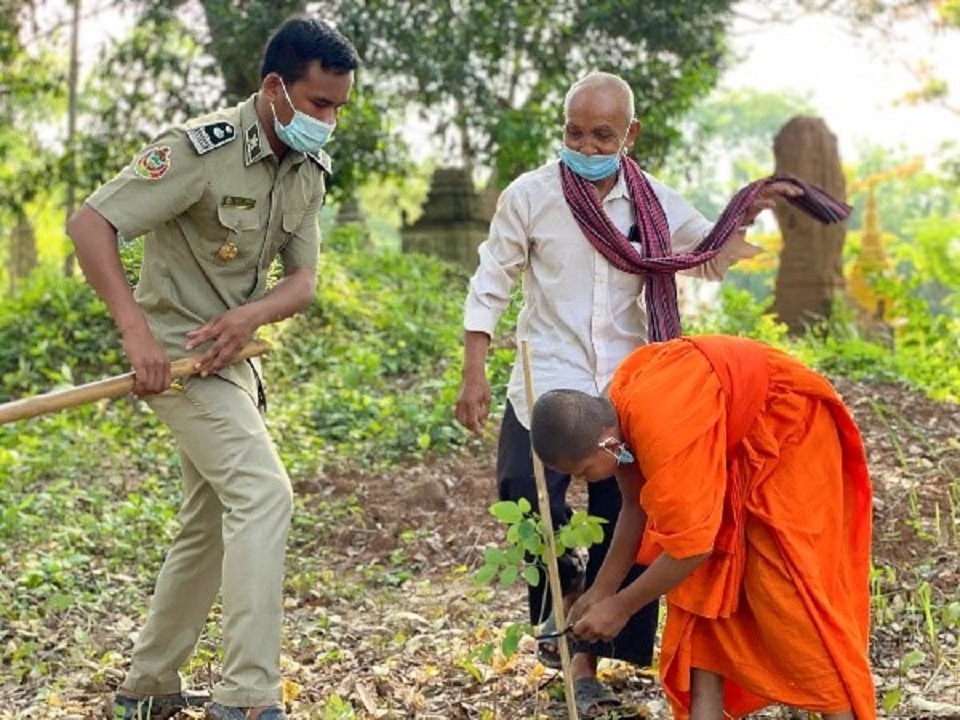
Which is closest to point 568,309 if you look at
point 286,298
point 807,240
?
point 286,298

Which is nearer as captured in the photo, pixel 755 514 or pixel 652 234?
pixel 755 514

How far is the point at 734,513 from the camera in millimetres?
3105

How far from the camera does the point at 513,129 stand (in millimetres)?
12805

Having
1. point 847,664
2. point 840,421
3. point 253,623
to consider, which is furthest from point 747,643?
point 253,623

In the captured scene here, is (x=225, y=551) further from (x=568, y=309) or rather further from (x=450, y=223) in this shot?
(x=450, y=223)

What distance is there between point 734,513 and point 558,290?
101 centimetres

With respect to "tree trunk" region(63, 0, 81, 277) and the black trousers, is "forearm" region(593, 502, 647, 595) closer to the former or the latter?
the black trousers

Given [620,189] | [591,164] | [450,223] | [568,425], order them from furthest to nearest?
[450,223] < [620,189] < [591,164] < [568,425]

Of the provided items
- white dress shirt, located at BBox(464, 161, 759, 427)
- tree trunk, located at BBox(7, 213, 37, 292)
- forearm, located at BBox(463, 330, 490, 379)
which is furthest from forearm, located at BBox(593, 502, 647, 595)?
tree trunk, located at BBox(7, 213, 37, 292)

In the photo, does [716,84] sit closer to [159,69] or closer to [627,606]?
[159,69]

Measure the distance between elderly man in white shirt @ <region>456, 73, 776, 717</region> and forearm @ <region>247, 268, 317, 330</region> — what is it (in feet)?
1.48

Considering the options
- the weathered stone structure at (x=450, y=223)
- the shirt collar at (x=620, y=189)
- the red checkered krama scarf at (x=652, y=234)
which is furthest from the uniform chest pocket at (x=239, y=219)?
the weathered stone structure at (x=450, y=223)

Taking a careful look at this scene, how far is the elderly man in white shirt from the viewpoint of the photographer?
3.84 metres

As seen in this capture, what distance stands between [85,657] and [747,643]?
7.81ft
